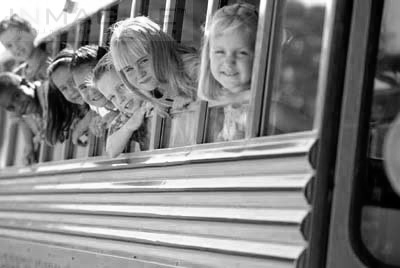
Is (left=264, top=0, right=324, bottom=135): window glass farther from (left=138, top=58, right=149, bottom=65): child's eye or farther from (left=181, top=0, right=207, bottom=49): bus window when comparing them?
(left=138, top=58, right=149, bottom=65): child's eye

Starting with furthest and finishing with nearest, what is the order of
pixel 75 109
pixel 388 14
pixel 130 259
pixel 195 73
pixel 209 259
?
pixel 75 109
pixel 130 259
pixel 195 73
pixel 209 259
pixel 388 14

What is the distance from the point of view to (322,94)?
1.63m

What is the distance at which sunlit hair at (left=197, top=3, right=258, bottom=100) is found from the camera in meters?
1.97

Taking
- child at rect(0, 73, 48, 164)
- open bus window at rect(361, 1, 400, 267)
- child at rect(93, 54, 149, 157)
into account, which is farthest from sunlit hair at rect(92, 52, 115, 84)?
open bus window at rect(361, 1, 400, 267)

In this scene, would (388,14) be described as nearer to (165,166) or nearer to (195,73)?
(195,73)

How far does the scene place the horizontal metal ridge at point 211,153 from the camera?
1704 mm

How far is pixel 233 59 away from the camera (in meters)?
1.98

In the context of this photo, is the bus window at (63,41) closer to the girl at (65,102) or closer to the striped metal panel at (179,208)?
the girl at (65,102)

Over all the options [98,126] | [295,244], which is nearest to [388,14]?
[295,244]

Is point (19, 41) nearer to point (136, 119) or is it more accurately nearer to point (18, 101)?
point (18, 101)

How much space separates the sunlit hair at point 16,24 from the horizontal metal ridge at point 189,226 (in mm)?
848

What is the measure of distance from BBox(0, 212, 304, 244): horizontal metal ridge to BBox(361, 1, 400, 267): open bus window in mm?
156

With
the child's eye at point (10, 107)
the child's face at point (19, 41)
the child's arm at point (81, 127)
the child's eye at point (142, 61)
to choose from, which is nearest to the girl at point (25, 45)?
the child's face at point (19, 41)

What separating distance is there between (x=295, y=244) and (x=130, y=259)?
0.83 meters
